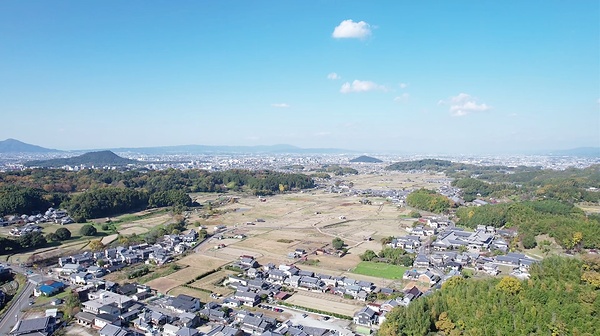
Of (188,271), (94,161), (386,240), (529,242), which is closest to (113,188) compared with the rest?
(188,271)

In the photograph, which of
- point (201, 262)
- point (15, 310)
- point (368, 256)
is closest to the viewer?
point (15, 310)

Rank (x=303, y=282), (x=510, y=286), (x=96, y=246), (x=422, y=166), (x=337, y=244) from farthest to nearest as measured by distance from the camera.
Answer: (x=422, y=166), (x=337, y=244), (x=96, y=246), (x=303, y=282), (x=510, y=286)

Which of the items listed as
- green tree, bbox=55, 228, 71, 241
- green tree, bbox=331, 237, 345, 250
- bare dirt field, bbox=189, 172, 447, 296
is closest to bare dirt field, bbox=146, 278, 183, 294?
bare dirt field, bbox=189, 172, 447, 296

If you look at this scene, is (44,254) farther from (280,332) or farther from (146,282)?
(280,332)

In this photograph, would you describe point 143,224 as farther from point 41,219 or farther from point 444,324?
point 444,324

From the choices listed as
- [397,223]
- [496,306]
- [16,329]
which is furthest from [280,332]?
[397,223]

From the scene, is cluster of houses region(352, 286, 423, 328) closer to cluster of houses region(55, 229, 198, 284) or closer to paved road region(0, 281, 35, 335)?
cluster of houses region(55, 229, 198, 284)
